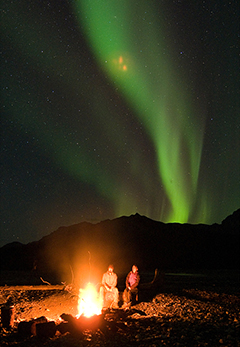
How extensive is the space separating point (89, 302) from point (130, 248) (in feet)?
224

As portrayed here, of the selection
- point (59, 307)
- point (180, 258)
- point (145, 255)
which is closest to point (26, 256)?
point (145, 255)

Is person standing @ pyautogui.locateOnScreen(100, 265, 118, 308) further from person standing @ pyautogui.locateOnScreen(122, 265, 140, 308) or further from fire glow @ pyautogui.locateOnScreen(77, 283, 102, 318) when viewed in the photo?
person standing @ pyautogui.locateOnScreen(122, 265, 140, 308)

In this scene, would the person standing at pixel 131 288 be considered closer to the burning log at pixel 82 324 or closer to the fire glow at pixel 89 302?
the fire glow at pixel 89 302

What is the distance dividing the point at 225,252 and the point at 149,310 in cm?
6883

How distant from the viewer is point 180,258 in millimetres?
70312

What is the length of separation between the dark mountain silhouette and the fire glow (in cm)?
4736

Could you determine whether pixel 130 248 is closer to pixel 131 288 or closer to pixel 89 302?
pixel 131 288

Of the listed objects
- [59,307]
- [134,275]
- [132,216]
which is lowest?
[59,307]

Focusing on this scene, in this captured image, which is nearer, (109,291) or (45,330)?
Result: (45,330)

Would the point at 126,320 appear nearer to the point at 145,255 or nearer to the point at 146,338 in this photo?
the point at 146,338

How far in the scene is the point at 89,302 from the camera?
12.2 m

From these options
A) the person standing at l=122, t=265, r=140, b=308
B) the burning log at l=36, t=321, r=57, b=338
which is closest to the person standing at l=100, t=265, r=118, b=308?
the person standing at l=122, t=265, r=140, b=308

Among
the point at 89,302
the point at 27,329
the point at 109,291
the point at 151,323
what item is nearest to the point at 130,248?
the point at 109,291

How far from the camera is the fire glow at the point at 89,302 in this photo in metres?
11.6
